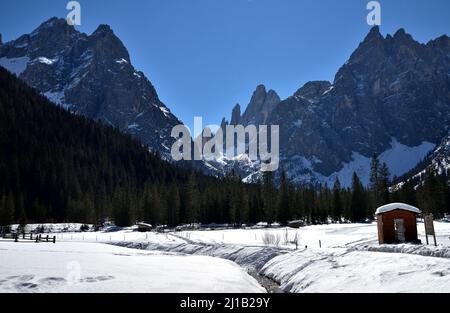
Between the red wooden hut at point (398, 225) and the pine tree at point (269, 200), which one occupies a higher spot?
the pine tree at point (269, 200)

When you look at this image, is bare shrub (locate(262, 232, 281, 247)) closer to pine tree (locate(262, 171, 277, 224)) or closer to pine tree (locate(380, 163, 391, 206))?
pine tree (locate(262, 171, 277, 224))

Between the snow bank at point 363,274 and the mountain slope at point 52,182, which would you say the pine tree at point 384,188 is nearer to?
the mountain slope at point 52,182

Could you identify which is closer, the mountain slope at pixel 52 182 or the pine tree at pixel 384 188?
the pine tree at pixel 384 188

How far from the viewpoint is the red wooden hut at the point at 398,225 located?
35.6 metres

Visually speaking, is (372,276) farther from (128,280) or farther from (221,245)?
(221,245)

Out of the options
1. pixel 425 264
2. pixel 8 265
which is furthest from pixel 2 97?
pixel 425 264

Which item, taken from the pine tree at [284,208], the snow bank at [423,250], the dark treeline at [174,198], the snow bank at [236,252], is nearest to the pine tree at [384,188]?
the dark treeline at [174,198]

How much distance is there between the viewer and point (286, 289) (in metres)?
23.5

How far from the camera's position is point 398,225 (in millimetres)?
36031

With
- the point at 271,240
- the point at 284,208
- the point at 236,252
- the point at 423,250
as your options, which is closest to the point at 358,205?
the point at 284,208

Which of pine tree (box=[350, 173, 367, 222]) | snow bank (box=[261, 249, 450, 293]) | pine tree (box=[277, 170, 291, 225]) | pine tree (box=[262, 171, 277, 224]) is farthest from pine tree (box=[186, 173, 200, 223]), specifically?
snow bank (box=[261, 249, 450, 293])

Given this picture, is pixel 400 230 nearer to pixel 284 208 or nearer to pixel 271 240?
pixel 271 240

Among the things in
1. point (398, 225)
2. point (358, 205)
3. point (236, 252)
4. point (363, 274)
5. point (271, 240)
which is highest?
point (358, 205)

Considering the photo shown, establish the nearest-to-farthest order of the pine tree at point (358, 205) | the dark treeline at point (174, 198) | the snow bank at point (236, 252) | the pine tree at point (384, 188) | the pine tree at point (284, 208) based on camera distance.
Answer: the snow bank at point (236, 252) → the pine tree at point (284, 208) → the pine tree at point (384, 188) → the dark treeline at point (174, 198) → the pine tree at point (358, 205)
